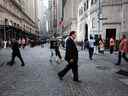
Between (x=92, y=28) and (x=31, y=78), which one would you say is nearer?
(x=31, y=78)

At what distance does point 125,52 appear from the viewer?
14641 mm

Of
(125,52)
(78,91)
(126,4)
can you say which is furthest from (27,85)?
(126,4)

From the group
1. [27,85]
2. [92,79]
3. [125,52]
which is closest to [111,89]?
[92,79]

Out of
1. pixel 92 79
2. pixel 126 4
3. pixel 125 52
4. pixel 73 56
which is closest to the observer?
pixel 73 56

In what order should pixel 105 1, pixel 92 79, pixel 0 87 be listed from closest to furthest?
pixel 0 87 < pixel 92 79 < pixel 105 1

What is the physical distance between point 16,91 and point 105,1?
97.4 feet

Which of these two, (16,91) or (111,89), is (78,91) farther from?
(16,91)

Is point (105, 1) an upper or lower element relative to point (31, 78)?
upper

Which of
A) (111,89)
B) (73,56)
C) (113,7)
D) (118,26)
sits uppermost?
(113,7)

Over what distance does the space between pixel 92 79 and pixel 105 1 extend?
27082 mm

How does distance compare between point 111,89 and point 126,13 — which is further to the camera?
point 126,13

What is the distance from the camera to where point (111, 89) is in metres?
8.02

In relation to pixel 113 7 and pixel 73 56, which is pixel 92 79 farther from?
pixel 113 7

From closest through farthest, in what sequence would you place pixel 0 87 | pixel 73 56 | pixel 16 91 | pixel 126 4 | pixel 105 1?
pixel 16 91
pixel 0 87
pixel 73 56
pixel 126 4
pixel 105 1
